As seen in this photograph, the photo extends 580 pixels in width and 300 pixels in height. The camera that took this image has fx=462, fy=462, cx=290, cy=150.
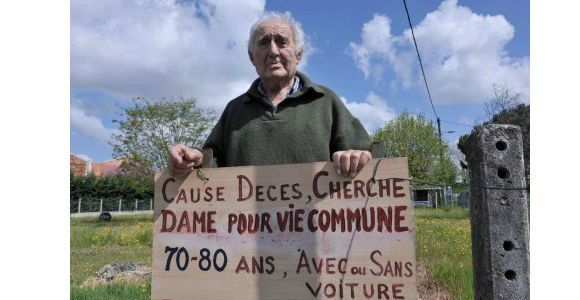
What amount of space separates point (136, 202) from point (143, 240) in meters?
27.2

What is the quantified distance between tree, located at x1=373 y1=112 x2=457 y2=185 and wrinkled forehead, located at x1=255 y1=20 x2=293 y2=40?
96.9 ft

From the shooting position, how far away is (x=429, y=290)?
4.38 m

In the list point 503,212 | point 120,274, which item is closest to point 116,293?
point 120,274

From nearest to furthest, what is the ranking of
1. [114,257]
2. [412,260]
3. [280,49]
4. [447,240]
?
1. [412,260]
2. [280,49]
3. [447,240]
4. [114,257]

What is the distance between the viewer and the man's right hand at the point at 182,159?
1.88 meters

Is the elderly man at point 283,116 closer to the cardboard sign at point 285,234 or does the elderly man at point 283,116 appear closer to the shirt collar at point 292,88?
the shirt collar at point 292,88

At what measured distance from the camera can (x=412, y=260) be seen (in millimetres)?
1635

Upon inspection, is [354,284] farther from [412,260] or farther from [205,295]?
[205,295]

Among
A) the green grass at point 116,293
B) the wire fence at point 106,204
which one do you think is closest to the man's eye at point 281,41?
the green grass at point 116,293

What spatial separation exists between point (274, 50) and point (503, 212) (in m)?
1.16

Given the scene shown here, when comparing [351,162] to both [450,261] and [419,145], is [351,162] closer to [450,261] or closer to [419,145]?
[450,261]

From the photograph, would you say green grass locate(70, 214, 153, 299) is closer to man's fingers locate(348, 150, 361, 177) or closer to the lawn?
the lawn

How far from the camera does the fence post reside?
1.75 metres

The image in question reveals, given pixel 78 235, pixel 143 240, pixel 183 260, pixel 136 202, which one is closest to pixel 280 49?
pixel 183 260
